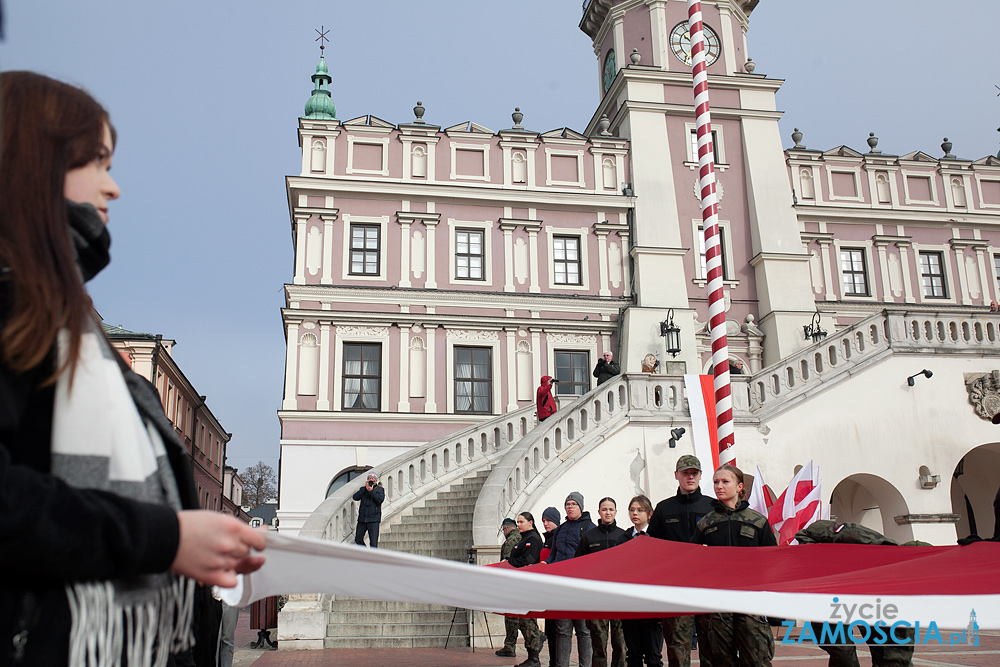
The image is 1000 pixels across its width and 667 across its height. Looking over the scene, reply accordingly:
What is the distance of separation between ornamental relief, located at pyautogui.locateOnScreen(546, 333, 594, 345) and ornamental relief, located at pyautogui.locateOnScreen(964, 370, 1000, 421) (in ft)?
38.5

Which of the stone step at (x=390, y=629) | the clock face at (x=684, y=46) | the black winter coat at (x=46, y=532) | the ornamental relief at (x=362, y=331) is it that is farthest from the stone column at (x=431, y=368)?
the black winter coat at (x=46, y=532)

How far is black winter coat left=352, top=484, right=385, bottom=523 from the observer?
15.8 metres

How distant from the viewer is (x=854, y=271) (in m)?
30.9

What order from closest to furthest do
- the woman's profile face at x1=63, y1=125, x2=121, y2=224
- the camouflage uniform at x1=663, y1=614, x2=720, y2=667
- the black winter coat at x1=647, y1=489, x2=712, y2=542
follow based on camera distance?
the woman's profile face at x1=63, y1=125, x2=121, y2=224 → the camouflage uniform at x1=663, y1=614, x2=720, y2=667 → the black winter coat at x1=647, y1=489, x2=712, y2=542

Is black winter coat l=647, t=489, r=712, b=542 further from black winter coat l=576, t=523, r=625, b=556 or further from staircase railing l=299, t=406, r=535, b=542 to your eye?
staircase railing l=299, t=406, r=535, b=542

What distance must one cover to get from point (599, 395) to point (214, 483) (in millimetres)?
47649

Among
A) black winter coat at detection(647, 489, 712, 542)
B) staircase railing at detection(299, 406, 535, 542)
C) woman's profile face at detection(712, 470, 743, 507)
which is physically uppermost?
staircase railing at detection(299, 406, 535, 542)

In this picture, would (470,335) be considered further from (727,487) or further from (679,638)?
(727,487)

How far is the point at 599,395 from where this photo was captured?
18.3 meters

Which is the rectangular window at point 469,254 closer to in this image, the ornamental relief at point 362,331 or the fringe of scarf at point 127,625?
the ornamental relief at point 362,331

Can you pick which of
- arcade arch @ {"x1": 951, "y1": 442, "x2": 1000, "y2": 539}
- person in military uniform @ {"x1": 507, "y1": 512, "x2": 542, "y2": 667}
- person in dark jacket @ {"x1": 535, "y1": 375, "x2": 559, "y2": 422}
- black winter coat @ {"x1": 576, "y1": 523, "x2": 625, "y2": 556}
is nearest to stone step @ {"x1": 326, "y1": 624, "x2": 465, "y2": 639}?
person in military uniform @ {"x1": 507, "y1": 512, "x2": 542, "y2": 667}

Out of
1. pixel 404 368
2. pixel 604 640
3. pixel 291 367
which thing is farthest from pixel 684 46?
pixel 604 640

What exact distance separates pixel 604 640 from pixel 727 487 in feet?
10.4

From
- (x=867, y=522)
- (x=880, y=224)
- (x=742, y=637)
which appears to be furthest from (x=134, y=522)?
(x=880, y=224)
